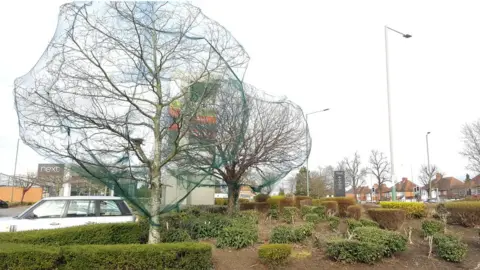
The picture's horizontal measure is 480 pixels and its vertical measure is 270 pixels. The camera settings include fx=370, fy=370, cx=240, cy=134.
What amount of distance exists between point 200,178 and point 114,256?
3.22 m

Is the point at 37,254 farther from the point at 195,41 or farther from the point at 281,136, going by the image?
the point at 281,136

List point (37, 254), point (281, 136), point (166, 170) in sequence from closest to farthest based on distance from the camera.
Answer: point (37, 254), point (166, 170), point (281, 136)

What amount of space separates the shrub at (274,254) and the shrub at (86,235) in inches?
125

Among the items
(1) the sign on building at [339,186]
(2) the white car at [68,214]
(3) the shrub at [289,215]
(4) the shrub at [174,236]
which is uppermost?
(1) the sign on building at [339,186]

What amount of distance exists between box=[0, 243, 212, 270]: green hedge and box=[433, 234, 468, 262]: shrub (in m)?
5.48

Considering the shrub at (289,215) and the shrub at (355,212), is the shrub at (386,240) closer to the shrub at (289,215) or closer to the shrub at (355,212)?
the shrub at (289,215)

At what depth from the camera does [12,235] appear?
7.23 meters

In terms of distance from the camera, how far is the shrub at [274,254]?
7.45 metres

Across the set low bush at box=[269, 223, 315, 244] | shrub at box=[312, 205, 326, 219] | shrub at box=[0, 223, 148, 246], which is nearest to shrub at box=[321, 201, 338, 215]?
shrub at box=[312, 205, 326, 219]

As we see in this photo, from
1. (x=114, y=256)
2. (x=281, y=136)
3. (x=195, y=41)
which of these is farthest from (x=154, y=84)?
(x=281, y=136)

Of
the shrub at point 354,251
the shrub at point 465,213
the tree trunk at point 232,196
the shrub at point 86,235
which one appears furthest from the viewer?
the tree trunk at point 232,196

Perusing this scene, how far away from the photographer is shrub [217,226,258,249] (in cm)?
884

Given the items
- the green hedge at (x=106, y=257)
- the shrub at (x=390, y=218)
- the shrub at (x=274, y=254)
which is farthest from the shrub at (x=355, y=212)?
the green hedge at (x=106, y=257)

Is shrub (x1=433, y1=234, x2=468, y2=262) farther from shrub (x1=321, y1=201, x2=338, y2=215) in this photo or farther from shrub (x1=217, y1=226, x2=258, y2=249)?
shrub (x1=321, y1=201, x2=338, y2=215)
